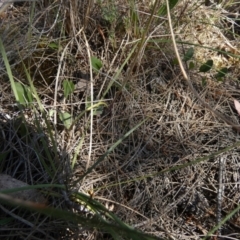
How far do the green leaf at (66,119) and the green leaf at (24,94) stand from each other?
12cm

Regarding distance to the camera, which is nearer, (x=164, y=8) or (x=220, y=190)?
(x=220, y=190)

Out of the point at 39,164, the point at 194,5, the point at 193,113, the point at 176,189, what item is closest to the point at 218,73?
the point at 193,113

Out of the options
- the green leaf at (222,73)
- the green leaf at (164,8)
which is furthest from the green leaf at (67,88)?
the green leaf at (222,73)

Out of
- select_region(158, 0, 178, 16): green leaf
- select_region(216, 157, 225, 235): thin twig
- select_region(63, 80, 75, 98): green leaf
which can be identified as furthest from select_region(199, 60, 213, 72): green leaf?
select_region(63, 80, 75, 98): green leaf

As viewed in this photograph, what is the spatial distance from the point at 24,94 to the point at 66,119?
165 millimetres

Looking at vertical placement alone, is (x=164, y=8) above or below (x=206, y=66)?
above

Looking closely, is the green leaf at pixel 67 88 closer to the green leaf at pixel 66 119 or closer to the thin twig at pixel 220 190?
the green leaf at pixel 66 119

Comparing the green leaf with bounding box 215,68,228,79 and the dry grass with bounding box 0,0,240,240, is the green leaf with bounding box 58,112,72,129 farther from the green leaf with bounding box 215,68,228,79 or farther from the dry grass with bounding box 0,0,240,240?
the green leaf with bounding box 215,68,228,79

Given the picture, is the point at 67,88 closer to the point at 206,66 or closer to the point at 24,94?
the point at 24,94

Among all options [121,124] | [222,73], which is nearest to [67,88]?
[121,124]

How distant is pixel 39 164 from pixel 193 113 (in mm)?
601

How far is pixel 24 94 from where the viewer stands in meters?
1.50

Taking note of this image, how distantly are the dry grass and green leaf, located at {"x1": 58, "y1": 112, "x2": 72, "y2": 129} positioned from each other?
0.07ft

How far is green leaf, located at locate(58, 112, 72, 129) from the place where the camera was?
1.50m
